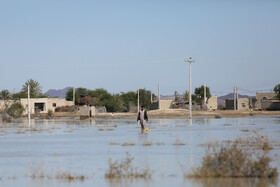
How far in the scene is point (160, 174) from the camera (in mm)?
14797

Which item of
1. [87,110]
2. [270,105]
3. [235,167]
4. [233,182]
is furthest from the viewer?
[270,105]

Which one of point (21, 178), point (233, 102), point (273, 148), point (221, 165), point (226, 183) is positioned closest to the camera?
point (226, 183)

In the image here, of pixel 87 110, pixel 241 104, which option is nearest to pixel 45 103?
pixel 87 110

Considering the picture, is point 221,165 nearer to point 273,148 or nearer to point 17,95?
point 273,148

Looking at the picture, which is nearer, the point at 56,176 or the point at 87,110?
the point at 56,176

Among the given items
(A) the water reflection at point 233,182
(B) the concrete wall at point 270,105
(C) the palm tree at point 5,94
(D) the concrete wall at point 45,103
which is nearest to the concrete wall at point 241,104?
(B) the concrete wall at point 270,105

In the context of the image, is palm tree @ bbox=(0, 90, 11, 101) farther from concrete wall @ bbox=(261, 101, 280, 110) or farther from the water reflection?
the water reflection

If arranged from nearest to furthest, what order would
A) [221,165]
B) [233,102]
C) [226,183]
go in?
[226,183] < [221,165] < [233,102]

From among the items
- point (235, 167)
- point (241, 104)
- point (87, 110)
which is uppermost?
point (241, 104)

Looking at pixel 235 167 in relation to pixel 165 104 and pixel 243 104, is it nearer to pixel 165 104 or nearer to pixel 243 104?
pixel 165 104

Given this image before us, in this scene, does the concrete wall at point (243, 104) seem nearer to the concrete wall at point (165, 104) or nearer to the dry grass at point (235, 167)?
the concrete wall at point (165, 104)

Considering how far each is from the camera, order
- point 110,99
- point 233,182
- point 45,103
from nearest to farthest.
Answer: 1. point 233,182
2. point 45,103
3. point 110,99

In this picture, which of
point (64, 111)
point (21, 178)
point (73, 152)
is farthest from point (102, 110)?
point (21, 178)

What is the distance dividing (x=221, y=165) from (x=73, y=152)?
31.2ft
